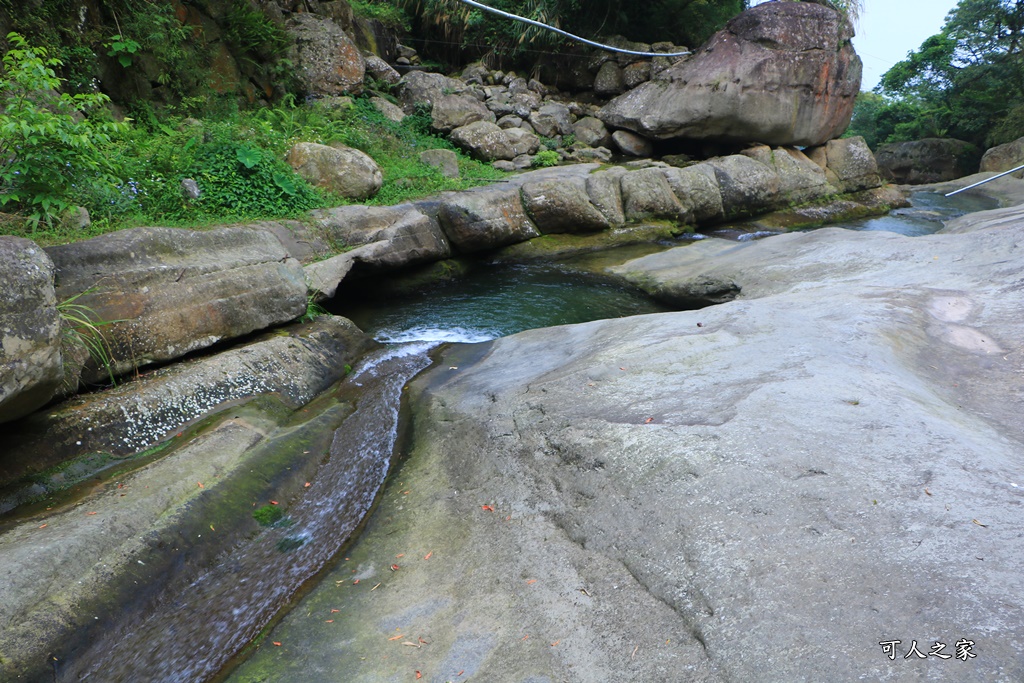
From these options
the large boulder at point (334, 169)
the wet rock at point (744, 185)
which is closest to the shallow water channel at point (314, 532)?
the large boulder at point (334, 169)

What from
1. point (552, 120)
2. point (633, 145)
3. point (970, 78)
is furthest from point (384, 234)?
point (970, 78)

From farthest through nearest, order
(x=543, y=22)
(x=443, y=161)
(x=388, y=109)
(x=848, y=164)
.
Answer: (x=543, y=22) → (x=848, y=164) → (x=388, y=109) → (x=443, y=161)

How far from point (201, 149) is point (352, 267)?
2570 mm

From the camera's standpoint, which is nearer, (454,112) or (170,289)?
(170,289)

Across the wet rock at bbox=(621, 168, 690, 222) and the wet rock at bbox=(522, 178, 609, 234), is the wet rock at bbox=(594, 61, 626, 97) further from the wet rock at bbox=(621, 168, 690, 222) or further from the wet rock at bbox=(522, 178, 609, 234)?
the wet rock at bbox=(522, 178, 609, 234)

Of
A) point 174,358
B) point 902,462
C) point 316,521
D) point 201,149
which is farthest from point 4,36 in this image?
point 902,462

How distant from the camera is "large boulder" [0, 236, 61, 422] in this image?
11.5ft

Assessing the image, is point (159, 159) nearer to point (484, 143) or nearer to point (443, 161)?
point (443, 161)

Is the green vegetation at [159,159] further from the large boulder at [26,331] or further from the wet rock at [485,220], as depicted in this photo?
the large boulder at [26,331]

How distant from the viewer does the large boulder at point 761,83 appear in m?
14.8

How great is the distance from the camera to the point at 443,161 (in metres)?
12.8

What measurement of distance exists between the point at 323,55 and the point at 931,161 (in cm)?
2514

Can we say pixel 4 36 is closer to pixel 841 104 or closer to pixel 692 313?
pixel 692 313

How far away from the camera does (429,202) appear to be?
9.88 m
